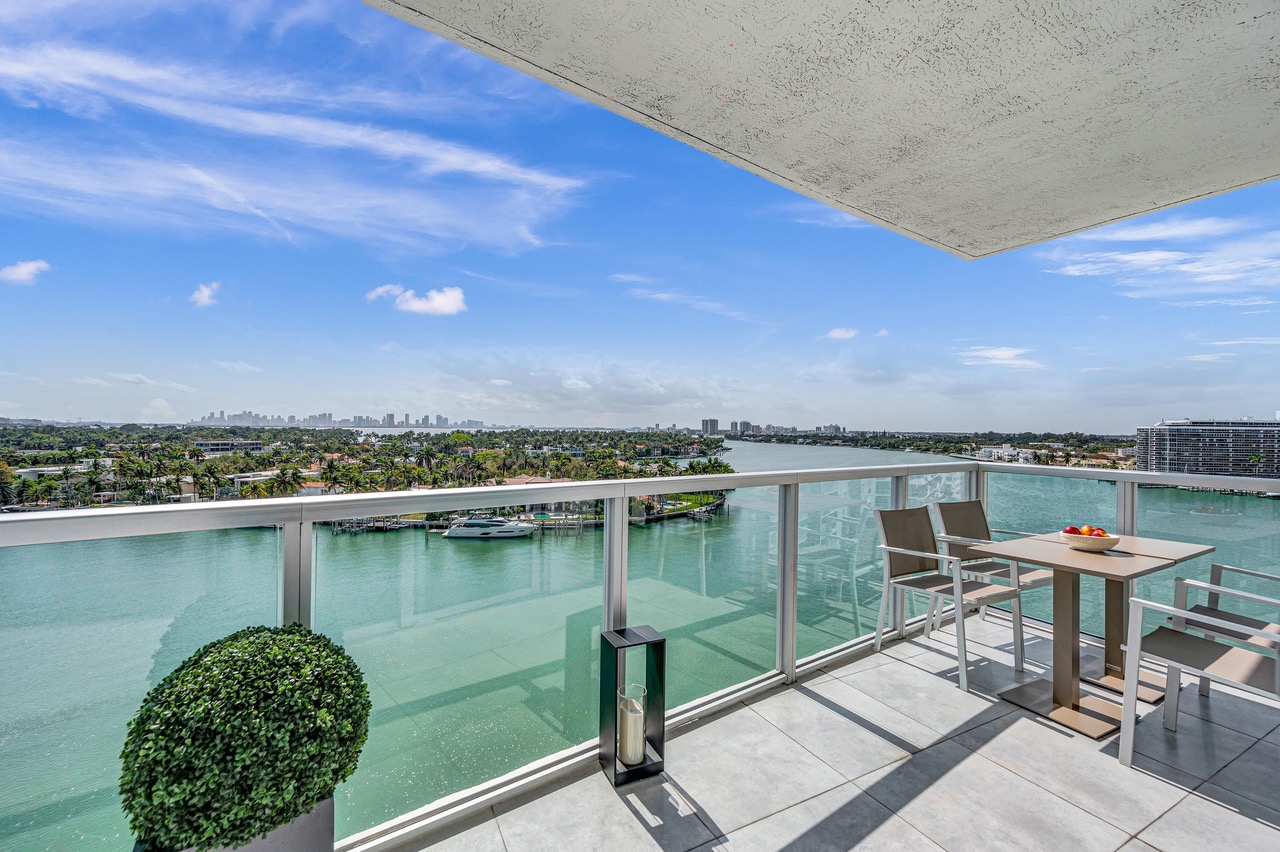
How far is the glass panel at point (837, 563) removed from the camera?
10.7ft

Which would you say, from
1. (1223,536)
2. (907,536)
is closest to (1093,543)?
(907,536)

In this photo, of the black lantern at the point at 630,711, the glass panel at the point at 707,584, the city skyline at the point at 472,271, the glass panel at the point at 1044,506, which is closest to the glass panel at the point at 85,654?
the black lantern at the point at 630,711

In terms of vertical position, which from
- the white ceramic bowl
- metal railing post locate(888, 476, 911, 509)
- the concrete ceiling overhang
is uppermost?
the concrete ceiling overhang

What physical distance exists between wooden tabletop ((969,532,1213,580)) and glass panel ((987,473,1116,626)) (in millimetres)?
637

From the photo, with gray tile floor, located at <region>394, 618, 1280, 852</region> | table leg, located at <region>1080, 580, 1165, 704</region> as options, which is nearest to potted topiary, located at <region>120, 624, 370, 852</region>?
gray tile floor, located at <region>394, 618, 1280, 852</region>

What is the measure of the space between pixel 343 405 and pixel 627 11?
19469mm

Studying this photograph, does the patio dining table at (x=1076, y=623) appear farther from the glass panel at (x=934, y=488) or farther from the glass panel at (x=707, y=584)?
the glass panel at (x=707, y=584)

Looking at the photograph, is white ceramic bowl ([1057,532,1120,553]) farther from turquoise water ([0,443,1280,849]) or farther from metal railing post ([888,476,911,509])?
metal railing post ([888,476,911,509])

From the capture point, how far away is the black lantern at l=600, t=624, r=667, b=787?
2.22 metres

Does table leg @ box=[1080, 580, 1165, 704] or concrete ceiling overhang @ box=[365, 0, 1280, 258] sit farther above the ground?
concrete ceiling overhang @ box=[365, 0, 1280, 258]

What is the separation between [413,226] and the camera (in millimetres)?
18344

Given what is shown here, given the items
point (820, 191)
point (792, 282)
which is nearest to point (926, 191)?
point (820, 191)

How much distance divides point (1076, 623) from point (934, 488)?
1.33 meters

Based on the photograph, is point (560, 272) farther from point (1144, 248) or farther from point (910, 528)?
point (910, 528)
